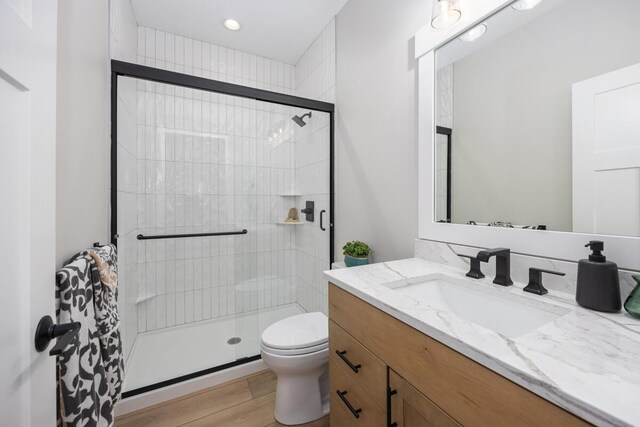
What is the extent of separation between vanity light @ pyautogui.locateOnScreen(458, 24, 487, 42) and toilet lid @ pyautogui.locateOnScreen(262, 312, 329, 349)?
1.59m

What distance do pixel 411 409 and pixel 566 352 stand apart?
0.38m

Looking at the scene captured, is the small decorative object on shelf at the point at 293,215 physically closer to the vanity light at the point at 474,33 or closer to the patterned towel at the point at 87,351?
the patterned towel at the point at 87,351

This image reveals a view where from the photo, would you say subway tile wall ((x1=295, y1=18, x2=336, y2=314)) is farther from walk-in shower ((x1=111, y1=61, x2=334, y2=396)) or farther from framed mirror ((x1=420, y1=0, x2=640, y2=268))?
framed mirror ((x1=420, y1=0, x2=640, y2=268))

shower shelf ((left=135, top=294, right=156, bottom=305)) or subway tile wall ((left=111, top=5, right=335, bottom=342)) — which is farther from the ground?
subway tile wall ((left=111, top=5, right=335, bottom=342))

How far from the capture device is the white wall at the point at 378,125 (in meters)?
1.39

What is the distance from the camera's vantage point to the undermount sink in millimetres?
761

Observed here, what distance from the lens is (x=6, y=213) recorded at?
1.55 ft

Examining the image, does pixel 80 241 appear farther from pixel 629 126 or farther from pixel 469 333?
pixel 629 126

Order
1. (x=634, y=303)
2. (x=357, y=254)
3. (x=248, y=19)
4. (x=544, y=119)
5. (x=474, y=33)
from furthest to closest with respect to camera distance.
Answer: (x=248, y=19)
(x=357, y=254)
(x=474, y=33)
(x=544, y=119)
(x=634, y=303)

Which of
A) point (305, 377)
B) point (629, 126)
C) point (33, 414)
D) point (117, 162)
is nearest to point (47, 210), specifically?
point (33, 414)

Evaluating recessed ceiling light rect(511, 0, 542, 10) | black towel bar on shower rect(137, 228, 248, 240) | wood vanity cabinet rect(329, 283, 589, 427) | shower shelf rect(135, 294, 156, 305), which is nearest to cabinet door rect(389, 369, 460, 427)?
wood vanity cabinet rect(329, 283, 589, 427)

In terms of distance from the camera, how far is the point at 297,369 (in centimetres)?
133

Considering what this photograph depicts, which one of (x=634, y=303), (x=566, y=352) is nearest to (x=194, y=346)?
(x=566, y=352)

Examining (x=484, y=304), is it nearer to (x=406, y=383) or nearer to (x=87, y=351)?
(x=406, y=383)
